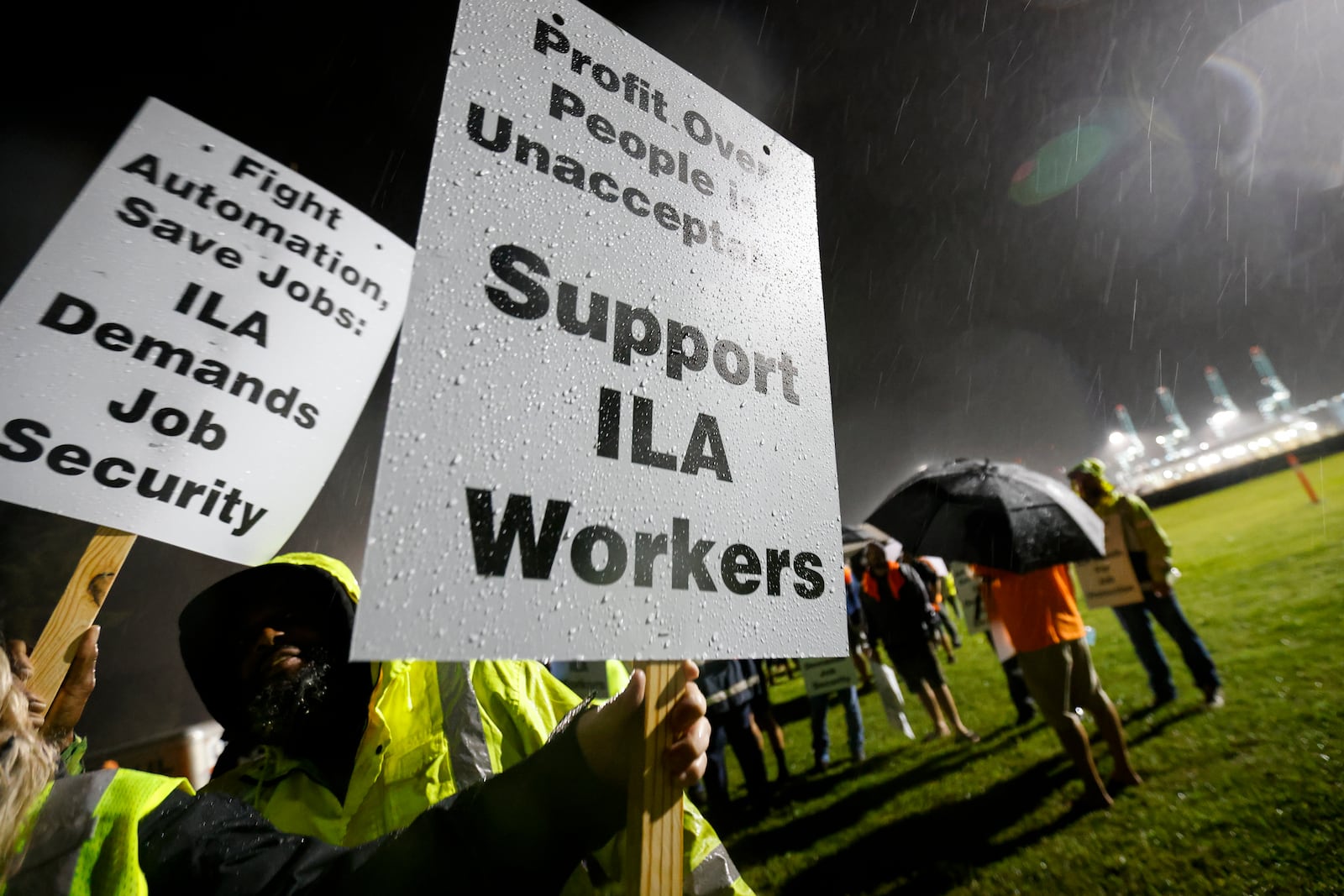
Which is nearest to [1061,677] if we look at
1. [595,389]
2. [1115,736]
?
[1115,736]

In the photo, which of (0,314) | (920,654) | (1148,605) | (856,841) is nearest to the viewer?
(0,314)

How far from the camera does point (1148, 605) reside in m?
5.15

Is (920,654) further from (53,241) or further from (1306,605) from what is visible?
(53,241)

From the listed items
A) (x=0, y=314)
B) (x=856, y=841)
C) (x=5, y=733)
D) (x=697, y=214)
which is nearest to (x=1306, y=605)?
(x=856, y=841)

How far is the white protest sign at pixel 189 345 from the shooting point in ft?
5.67

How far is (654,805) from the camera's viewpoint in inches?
36.0

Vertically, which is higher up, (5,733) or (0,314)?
(0,314)

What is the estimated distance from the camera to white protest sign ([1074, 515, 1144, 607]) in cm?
480

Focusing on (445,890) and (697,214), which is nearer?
(445,890)

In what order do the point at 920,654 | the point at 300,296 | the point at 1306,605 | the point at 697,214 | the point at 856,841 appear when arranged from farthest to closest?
1. the point at 1306,605
2. the point at 920,654
3. the point at 856,841
4. the point at 300,296
5. the point at 697,214

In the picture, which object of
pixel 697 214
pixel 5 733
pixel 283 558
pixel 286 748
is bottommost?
pixel 286 748

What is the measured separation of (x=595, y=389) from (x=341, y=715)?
171cm

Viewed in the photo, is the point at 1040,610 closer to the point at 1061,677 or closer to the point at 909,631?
the point at 1061,677

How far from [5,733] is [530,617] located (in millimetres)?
1311
